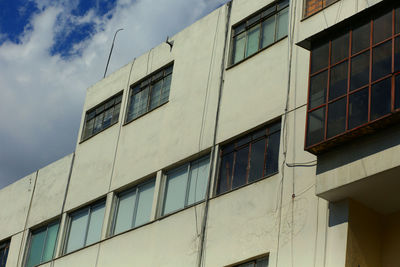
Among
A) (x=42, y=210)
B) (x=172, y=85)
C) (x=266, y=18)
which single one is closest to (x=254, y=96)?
(x=266, y=18)

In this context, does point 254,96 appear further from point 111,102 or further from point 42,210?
point 42,210

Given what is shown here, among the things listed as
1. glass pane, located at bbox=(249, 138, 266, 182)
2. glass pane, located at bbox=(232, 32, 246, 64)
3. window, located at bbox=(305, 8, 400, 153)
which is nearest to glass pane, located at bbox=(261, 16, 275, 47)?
glass pane, located at bbox=(232, 32, 246, 64)

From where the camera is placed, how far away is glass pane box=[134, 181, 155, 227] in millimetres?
22234

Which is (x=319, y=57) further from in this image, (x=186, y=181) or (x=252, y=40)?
(x=186, y=181)

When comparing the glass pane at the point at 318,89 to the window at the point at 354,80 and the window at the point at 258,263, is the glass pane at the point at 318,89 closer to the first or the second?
the window at the point at 354,80

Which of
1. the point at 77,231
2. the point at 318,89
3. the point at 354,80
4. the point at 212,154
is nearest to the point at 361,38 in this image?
the point at 354,80

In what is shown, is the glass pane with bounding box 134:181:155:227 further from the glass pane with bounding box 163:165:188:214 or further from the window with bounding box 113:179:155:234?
the glass pane with bounding box 163:165:188:214

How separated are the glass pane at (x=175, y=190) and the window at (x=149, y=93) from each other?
9.40 feet

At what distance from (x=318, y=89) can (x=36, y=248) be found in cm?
1341

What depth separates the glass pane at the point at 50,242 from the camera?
83.5 feet

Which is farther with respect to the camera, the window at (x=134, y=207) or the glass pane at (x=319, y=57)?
the window at (x=134, y=207)

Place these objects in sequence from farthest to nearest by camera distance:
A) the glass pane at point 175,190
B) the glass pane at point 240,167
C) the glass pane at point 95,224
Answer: the glass pane at point 95,224
the glass pane at point 175,190
the glass pane at point 240,167

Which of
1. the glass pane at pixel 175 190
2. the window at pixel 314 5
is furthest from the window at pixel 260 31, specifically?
the glass pane at pixel 175 190

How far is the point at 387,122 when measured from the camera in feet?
49.5
